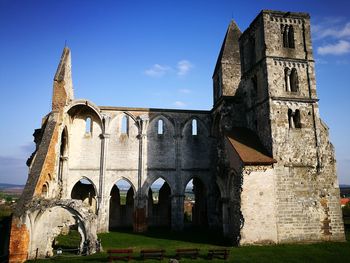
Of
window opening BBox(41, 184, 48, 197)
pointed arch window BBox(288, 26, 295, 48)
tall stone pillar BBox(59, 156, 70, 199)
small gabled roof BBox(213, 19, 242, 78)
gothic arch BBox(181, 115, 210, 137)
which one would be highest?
small gabled roof BBox(213, 19, 242, 78)

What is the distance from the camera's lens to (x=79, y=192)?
30.2 meters

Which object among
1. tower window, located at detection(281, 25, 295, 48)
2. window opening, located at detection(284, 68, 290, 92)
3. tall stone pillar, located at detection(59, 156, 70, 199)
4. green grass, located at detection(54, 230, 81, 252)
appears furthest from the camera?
tall stone pillar, located at detection(59, 156, 70, 199)

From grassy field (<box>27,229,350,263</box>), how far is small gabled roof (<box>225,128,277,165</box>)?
206 inches

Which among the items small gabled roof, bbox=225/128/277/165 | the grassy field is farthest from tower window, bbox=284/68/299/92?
the grassy field

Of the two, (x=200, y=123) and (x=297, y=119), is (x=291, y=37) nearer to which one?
(x=297, y=119)

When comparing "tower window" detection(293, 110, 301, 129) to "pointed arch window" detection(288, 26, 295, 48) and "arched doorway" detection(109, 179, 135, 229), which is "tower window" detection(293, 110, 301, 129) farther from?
"arched doorway" detection(109, 179, 135, 229)

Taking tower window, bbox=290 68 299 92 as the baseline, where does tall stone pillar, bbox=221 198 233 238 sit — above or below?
below

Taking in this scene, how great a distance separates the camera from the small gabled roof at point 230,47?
99.7 feet

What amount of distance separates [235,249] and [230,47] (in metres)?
20.3

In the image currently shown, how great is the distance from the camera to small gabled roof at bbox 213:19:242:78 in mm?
30375

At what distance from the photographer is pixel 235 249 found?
17.9 meters

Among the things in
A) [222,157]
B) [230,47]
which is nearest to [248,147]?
[222,157]

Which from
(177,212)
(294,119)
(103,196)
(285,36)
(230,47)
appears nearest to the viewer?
(294,119)

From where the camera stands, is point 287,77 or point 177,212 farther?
point 177,212
